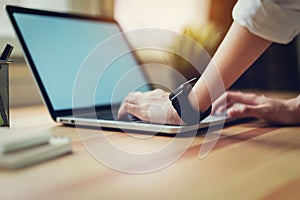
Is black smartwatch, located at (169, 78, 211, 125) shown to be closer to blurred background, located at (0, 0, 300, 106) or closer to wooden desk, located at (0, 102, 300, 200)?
wooden desk, located at (0, 102, 300, 200)

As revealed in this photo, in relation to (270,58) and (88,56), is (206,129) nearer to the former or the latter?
(88,56)

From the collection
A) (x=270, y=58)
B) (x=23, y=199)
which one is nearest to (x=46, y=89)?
(x=23, y=199)

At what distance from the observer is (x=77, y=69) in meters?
1.09

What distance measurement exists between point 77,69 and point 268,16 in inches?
18.6

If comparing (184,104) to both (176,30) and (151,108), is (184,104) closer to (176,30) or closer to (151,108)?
(151,108)

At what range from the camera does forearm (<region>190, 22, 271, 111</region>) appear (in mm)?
823

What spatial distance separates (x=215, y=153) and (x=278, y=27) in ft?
1.00

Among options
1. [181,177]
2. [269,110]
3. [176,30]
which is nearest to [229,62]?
[269,110]

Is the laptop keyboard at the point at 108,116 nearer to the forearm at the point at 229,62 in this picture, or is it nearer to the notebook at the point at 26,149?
the forearm at the point at 229,62

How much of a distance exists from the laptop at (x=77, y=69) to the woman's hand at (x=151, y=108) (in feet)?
0.07

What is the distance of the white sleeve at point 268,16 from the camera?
81 cm

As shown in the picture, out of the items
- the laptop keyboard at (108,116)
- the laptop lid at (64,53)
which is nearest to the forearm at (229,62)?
the laptop keyboard at (108,116)

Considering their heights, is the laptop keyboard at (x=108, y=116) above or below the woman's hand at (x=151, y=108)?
below

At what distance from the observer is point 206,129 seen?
859 mm
